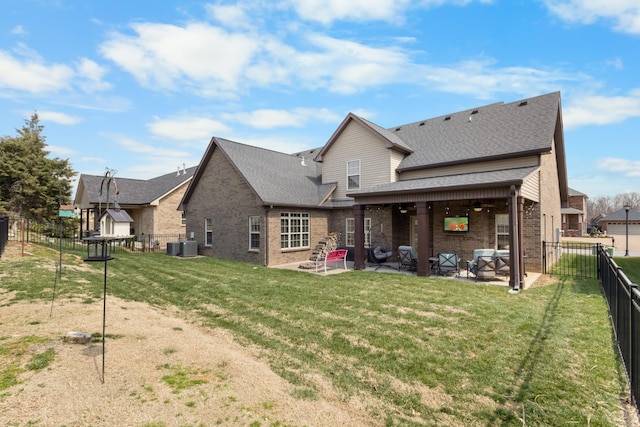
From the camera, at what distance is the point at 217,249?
18.3m

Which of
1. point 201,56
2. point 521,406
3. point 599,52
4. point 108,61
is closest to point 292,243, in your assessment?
point 201,56

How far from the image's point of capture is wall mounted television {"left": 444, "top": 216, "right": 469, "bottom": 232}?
572 inches

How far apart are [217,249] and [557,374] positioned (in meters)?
16.9

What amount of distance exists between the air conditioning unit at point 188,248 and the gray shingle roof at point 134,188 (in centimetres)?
928

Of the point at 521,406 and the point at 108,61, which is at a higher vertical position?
the point at 108,61

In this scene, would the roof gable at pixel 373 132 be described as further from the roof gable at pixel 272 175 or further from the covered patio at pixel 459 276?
the covered patio at pixel 459 276

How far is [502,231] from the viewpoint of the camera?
1398 centimetres

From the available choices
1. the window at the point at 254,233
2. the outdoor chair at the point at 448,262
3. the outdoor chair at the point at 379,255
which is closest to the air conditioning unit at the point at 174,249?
the window at the point at 254,233

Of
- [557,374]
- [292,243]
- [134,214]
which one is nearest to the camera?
[557,374]

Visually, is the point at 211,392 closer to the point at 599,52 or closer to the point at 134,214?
the point at 599,52

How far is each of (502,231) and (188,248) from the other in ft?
55.9

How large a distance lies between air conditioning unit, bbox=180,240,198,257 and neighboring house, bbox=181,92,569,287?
0.55 meters

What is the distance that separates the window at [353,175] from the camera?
1822 cm

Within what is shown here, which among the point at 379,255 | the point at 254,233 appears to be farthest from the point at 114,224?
the point at 379,255
